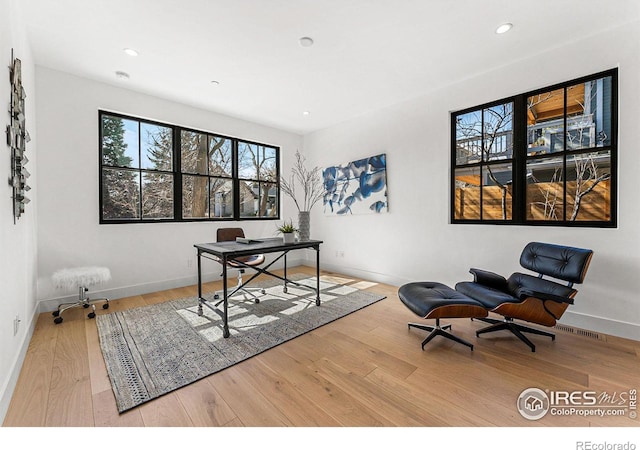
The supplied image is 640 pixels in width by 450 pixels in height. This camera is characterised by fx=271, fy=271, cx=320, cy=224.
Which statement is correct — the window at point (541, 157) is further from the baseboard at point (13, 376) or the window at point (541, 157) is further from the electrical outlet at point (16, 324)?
the electrical outlet at point (16, 324)

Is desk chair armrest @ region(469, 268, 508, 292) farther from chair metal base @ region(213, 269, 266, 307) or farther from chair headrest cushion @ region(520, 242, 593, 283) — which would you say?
chair metal base @ region(213, 269, 266, 307)

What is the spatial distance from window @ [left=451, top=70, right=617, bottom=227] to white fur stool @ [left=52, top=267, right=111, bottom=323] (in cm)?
429

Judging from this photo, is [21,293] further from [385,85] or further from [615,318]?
[615,318]

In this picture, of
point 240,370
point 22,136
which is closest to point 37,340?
point 22,136

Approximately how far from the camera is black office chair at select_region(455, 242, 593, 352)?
211 centimetres

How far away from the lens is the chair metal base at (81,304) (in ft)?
9.31

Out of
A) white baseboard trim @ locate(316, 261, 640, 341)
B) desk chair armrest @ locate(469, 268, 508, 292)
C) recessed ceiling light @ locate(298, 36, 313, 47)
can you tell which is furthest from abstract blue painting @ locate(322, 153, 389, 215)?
white baseboard trim @ locate(316, 261, 640, 341)

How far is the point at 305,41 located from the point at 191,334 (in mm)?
2929

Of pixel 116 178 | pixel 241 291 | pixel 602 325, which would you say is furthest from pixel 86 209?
pixel 602 325

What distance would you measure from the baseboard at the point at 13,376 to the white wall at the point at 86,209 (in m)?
1.02

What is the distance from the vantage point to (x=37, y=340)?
2.34 m

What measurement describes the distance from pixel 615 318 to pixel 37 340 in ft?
16.8
